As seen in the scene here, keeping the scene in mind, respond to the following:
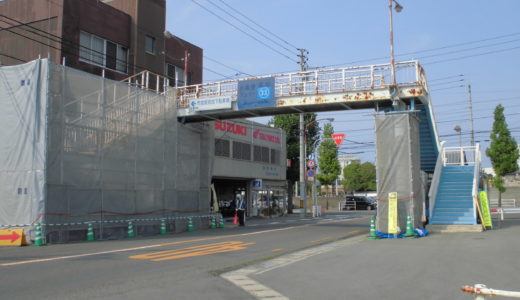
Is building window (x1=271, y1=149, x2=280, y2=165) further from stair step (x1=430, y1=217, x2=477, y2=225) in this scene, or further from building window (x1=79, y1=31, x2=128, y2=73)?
stair step (x1=430, y1=217, x2=477, y2=225)

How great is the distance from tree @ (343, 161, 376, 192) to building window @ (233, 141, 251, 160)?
61353 millimetres

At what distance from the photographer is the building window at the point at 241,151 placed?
34.2 metres

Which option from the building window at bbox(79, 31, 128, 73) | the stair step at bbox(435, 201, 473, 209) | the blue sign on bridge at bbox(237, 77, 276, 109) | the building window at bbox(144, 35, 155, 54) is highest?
the building window at bbox(144, 35, 155, 54)

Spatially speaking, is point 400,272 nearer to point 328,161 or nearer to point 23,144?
point 23,144

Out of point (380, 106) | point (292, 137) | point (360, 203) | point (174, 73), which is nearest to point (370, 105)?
point (380, 106)

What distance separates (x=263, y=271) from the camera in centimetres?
993

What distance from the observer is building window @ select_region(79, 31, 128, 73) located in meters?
26.1

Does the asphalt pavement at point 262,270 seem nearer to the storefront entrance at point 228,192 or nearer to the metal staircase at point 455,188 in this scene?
the metal staircase at point 455,188

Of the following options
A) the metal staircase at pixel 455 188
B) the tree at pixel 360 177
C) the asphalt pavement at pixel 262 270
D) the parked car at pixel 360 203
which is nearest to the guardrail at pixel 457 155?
the metal staircase at pixel 455 188

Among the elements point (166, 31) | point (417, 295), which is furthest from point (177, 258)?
point (166, 31)

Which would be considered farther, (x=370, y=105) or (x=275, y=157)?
(x=275, y=157)

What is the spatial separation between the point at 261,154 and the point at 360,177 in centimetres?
6037

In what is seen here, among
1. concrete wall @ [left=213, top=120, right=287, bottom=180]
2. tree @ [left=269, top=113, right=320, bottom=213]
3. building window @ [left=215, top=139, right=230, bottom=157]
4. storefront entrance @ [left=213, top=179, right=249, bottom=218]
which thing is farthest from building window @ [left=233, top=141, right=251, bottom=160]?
tree @ [left=269, top=113, right=320, bottom=213]

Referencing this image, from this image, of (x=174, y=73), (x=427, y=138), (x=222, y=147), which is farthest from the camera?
(x=174, y=73)
